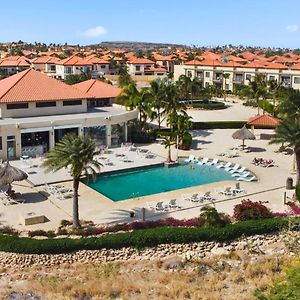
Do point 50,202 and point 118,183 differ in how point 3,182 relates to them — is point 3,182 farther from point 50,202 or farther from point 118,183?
point 118,183

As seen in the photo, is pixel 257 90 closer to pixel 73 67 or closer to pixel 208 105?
pixel 208 105

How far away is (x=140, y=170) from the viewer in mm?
36344

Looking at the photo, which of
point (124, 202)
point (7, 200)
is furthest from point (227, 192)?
point (7, 200)

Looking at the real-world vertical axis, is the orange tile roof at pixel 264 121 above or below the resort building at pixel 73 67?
below

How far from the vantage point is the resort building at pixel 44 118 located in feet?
126

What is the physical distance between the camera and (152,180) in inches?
1344

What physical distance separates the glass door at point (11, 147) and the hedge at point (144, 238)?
640 inches

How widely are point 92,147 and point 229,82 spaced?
65.5 m

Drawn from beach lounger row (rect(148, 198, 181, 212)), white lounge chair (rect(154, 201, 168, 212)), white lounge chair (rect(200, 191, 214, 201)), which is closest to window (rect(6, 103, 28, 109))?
beach lounger row (rect(148, 198, 181, 212))

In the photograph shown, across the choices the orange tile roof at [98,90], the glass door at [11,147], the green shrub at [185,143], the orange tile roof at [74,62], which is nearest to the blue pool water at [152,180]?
the green shrub at [185,143]

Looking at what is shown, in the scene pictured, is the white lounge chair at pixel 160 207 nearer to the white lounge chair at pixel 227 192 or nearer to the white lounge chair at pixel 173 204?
the white lounge chair at pixel 173 204

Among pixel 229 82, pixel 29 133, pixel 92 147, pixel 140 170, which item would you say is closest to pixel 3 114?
pixel 29 133

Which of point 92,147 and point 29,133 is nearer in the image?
point 92,147

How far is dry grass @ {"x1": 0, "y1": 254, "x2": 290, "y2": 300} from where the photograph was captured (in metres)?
19.9
